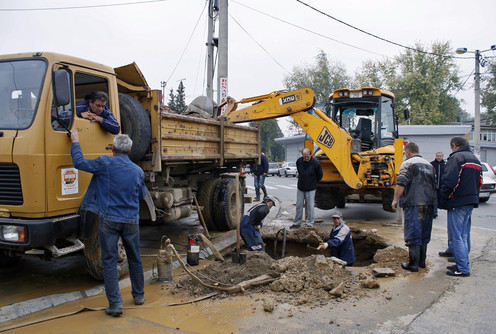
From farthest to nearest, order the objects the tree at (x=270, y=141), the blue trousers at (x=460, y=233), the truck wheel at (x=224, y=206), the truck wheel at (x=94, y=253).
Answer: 1. the tree at (x=270, y=141)
2. the truck wheel at (x=224, y=206)
3. the blue trousers at (x=460, y=233)
4. the truck wheel at (x=94, y=253)

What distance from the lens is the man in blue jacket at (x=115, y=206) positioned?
12.7 ft

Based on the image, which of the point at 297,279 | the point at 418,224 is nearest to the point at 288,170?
the point at 418,224

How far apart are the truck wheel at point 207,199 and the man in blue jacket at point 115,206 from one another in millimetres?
3873

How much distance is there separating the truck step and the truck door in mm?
342

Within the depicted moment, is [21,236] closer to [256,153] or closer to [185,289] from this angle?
[185,289]

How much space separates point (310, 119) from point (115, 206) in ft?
18.7

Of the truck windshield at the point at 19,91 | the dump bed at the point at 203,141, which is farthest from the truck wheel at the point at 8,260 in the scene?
the dump bed at the point at 203,141

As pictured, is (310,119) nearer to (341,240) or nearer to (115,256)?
(341,240)

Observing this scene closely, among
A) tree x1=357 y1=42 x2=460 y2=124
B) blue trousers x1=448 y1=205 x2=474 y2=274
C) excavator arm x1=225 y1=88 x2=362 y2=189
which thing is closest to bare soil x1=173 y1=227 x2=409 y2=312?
blue trousers x1=448 y1=205 x2=474 y2=274

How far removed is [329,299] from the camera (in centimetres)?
425

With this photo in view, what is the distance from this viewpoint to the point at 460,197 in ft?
17.1

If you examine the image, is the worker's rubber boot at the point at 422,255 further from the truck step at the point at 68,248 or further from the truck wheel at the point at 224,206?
the truck step at the point at 68,248

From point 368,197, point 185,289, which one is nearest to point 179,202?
point 185,289

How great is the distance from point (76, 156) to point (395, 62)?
4181 centimetres
